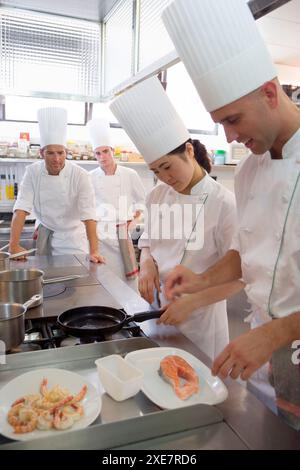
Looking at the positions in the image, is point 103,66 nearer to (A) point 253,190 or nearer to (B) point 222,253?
(B) point 222,253

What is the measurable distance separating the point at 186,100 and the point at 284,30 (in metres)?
2.25

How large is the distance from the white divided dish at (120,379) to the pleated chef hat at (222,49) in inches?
28.0

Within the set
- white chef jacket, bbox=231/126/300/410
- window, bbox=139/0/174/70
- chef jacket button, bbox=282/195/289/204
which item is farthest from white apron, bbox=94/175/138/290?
chef jacket button, bbox=282/195/289/204

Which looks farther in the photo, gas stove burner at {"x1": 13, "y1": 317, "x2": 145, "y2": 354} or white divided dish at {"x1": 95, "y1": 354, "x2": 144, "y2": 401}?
gas stove burner at {"x1": 13, "y1": 317, "x2": 145, "y2": 354}

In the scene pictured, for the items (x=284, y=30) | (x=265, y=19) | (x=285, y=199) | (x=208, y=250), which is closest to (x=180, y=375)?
(x=285, y=199)

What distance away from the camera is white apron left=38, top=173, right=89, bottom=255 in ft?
8.64

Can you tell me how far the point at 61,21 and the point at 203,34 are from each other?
8.72 feet

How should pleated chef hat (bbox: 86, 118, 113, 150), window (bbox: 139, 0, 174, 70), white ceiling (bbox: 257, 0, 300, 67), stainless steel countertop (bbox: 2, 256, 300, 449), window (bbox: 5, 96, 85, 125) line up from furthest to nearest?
window (bbox: 5, 96, 85, 125), pleated chef hat (bbox: 86, 118, 113, 150), white ceiling (bbox: 257, 0, 300, 67), window (bbox: 139, 0, 174, 70), stainless steel countertop (bbox: 2, 256, 300, 449)

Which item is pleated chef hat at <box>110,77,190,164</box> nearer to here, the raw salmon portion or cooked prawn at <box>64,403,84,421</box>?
the raw salmon portion

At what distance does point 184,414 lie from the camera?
2.26 ft

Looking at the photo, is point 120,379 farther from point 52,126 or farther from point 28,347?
point 52,126

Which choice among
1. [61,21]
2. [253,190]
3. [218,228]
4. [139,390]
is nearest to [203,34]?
[253,190]

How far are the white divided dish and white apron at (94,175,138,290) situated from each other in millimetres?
2691

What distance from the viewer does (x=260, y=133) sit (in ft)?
3.15
